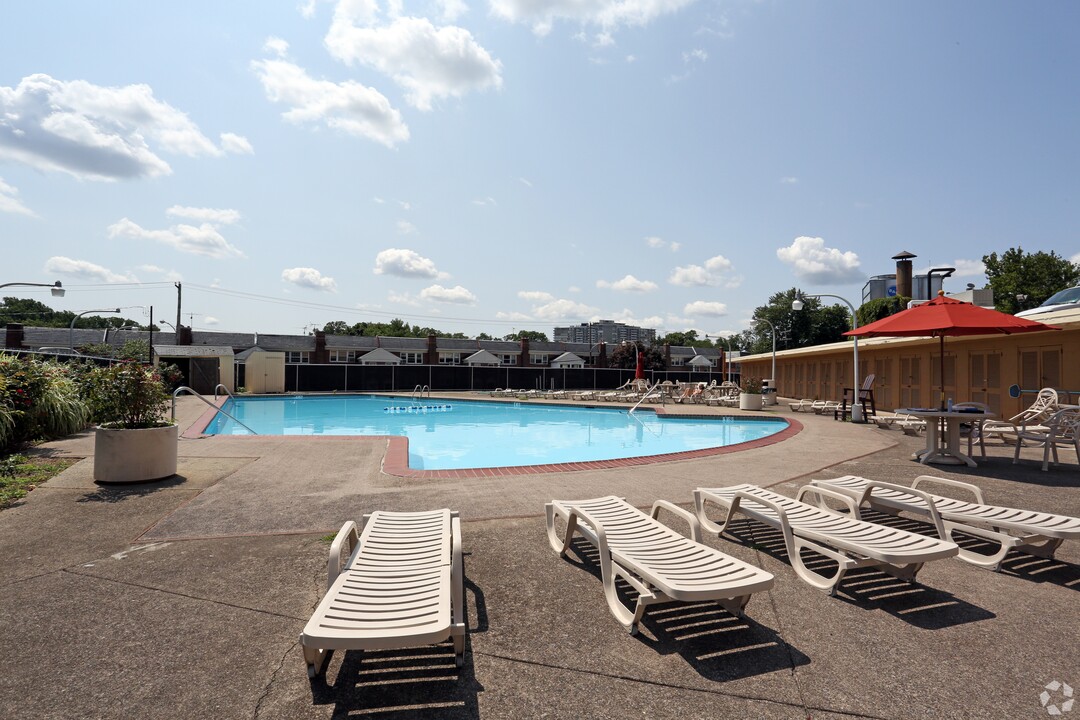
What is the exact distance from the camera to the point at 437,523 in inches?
146

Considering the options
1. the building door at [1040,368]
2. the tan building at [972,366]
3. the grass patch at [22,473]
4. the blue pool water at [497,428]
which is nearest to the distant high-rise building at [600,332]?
the blue pool water at [497,428]

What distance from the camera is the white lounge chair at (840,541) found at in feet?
10.6

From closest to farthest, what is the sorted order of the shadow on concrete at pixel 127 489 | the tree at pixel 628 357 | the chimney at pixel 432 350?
the shadow on concrete at pixel 127 489 → the chimney at pixel 432 350 → the tree at pixel 628 357

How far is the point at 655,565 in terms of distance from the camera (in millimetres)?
3076


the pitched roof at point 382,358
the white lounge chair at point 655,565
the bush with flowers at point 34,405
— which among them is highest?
the pitched roof at point 382,358

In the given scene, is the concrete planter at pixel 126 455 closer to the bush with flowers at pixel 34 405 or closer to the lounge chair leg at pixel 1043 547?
the bush with flowers at pixel 34 405

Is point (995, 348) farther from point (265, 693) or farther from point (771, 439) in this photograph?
point (265, 693)

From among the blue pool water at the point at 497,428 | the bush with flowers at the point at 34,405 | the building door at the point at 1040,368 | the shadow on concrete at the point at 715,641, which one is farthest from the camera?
the blue pool water at the point at 497,428

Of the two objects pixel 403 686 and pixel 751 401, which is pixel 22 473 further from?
pixel 751 401

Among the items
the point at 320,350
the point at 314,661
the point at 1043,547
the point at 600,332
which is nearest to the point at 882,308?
the point at 320,350

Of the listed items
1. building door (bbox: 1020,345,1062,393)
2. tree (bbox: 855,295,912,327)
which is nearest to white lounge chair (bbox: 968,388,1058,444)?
building door (bbox: 1020,345,1062,393)

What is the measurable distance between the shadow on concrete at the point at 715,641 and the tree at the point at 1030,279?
2114 inches

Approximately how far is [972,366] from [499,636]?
16112 millimetres

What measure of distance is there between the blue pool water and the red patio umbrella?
4561 mm
